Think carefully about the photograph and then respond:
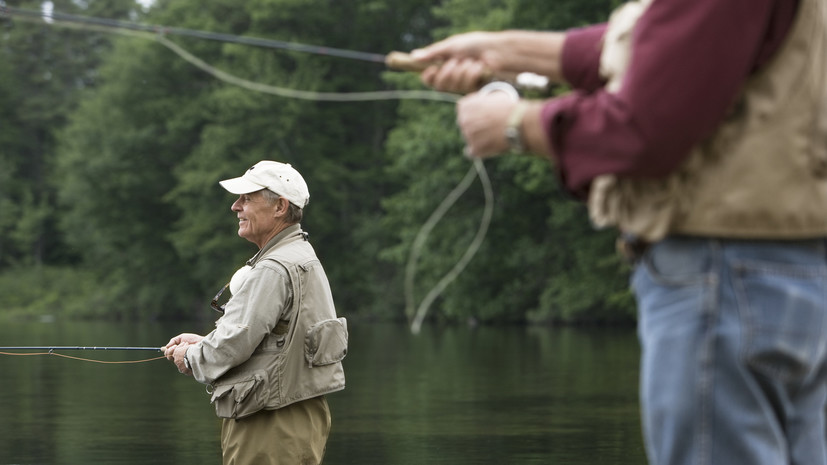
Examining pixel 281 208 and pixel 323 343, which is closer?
pixel 323 343

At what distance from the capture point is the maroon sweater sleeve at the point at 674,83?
1.91 m

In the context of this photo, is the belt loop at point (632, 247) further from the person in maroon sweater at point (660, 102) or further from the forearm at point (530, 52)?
the forearm at point (530, 52)

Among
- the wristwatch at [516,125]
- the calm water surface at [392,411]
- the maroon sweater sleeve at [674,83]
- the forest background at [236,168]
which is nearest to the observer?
the maroon sweater sleeve at [674,83]

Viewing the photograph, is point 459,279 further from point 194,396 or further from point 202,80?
point 194,396

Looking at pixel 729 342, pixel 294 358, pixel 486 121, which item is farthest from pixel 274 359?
pixel 729 342

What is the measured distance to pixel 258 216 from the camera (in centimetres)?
488

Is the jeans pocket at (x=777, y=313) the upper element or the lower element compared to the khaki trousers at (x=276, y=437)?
upper

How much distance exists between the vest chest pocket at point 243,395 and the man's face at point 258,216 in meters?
0.57

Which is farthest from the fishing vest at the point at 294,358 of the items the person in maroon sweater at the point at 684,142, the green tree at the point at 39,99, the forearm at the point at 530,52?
the green tree at the point at 39,99

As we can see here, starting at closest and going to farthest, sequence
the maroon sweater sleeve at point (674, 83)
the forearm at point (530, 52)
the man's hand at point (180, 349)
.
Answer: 1. the maroon sweater sleeve at point (674, 83)
2. the forearm at point (530, 52)
3. the man's hand at point (180, 349)

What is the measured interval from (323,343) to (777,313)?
2.82 m

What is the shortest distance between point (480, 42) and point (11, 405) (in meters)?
12.1

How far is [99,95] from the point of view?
5156cm

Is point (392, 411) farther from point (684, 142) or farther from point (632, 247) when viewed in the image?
point (684, 142)
